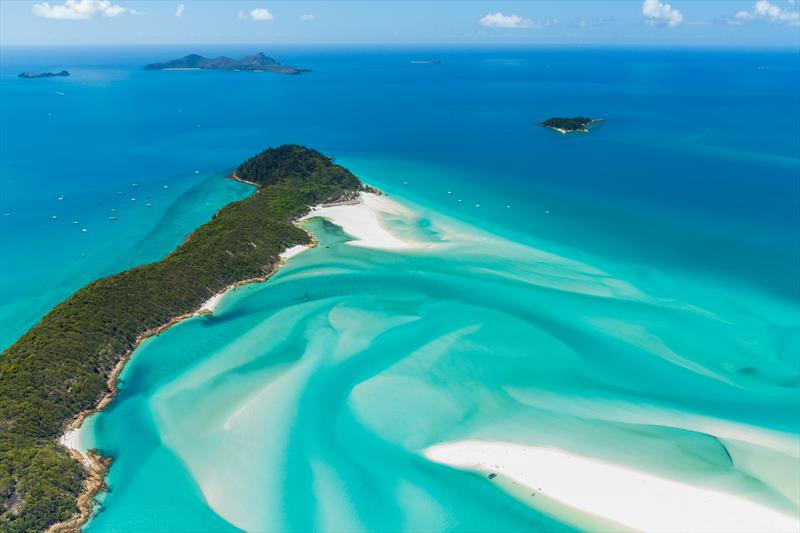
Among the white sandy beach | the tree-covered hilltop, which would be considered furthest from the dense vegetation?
the white sandy beach

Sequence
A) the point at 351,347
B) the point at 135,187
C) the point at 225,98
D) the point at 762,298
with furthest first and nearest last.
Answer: the point at 225,98 < the point at 135,187 < the point at 762,298 < the point at 351,347

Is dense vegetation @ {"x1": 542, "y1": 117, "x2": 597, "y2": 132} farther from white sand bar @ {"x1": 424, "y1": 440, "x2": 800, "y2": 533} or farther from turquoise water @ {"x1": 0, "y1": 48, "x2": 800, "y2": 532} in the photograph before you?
white sand bar @ {"x1": 424, "y1": 440, "x2": 800, "y2": 533}

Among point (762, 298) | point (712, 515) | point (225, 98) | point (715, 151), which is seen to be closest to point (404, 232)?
point (762, 298)

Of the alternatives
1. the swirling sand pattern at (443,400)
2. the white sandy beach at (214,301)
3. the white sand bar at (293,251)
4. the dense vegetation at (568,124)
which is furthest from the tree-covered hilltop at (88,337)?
the dense vegetation at (568,124)

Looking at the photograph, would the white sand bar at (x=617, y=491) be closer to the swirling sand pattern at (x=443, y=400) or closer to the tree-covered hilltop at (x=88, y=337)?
the swirling sand pattern at (x=443, y=400)

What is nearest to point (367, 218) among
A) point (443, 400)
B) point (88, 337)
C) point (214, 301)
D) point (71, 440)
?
point (214, 301)

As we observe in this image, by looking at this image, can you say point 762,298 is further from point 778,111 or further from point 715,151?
point 778,111

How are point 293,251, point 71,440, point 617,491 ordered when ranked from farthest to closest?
point 293,251, point 71,440, point 617,491

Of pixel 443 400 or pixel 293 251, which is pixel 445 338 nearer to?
pixel 443 400
